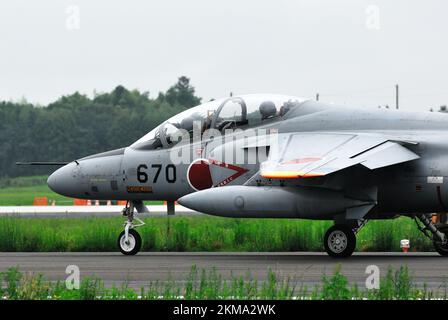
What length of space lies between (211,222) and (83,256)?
31.3 feet

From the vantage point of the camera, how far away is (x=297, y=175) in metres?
18.6

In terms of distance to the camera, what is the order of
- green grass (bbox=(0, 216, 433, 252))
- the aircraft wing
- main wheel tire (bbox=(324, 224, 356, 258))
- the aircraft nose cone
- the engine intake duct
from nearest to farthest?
the aircraft wing < the engine intake duct < main wheel tire (bbox=(324, 224, 356, 258)) < the aircraft nose cone < green grass (bbox=(0, 216, 433, 252))

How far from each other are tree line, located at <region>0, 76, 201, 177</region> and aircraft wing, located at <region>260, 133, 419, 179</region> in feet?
227

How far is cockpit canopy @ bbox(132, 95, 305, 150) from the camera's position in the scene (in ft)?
70.8

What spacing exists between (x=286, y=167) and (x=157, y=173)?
4.26m

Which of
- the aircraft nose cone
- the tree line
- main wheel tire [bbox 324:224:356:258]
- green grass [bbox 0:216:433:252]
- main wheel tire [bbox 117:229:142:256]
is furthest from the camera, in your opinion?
the tree line

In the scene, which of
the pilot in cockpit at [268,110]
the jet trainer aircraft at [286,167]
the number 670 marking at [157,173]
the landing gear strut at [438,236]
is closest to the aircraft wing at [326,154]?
the jet trainer aircraft at [286,167]

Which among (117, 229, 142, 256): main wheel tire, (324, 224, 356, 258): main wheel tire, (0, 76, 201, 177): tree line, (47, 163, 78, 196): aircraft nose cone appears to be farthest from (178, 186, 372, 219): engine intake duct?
(0, 76, 201, 177): tree line

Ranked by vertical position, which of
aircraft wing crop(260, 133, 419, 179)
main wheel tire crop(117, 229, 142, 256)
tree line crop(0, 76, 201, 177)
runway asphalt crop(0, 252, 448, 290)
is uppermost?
tree line crop(0, 76, 201, 177)

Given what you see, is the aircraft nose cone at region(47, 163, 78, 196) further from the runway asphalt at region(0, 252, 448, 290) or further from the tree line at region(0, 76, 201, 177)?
the tree line at region(0, 76, 201, 177)

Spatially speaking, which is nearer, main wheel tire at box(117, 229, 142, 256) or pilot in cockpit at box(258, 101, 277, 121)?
pilot in cockpit at box(258, 101, 277, 121)
